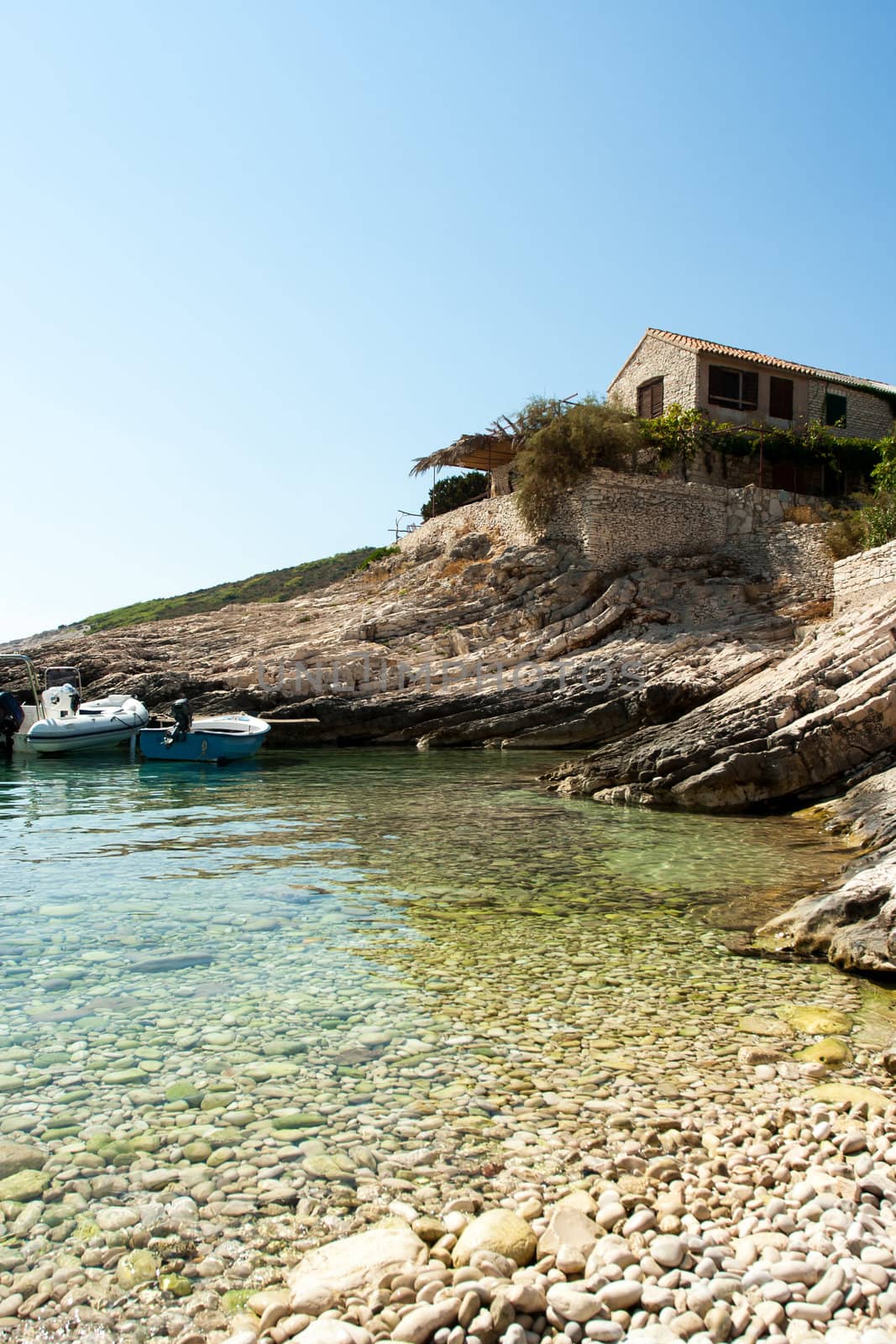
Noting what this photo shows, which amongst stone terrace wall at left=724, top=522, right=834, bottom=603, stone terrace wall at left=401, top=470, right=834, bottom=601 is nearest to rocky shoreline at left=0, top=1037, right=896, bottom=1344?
stone terrace wall at left=724, top=522, right=834, bottom=603

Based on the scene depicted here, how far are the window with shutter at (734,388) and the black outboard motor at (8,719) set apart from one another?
26040 mm

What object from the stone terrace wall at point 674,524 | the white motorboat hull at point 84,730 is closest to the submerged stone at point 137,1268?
the white motorboat hull at point 84,730

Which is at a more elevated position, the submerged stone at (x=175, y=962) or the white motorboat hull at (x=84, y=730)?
the white motorboat hull at (x=84, y=730)

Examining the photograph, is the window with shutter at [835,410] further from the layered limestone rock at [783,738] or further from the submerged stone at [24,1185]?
the submerged stone at [24,1185]

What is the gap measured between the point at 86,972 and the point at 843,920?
17.6ft

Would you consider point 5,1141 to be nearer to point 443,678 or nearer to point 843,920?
point 843,920

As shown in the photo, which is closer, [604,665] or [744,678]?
[744,678]

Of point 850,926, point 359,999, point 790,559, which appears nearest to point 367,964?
point 359,999

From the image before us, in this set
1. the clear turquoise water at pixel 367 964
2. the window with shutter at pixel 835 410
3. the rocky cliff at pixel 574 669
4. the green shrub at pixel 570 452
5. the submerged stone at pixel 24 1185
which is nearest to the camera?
the submerged stone at pixel 24 1185

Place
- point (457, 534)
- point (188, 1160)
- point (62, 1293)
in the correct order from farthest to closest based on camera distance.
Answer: point (457, 534) < point (188, 1160) < point (62, 1293)

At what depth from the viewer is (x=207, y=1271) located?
300 cm

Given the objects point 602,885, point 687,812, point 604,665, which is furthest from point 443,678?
point 602,885

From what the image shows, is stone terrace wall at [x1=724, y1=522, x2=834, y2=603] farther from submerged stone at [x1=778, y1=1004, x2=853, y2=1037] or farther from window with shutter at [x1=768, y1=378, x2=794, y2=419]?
submerged stone at [x1=778, y1=1004, x2=853, y2=1037]

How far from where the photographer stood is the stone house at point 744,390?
3269 cm
